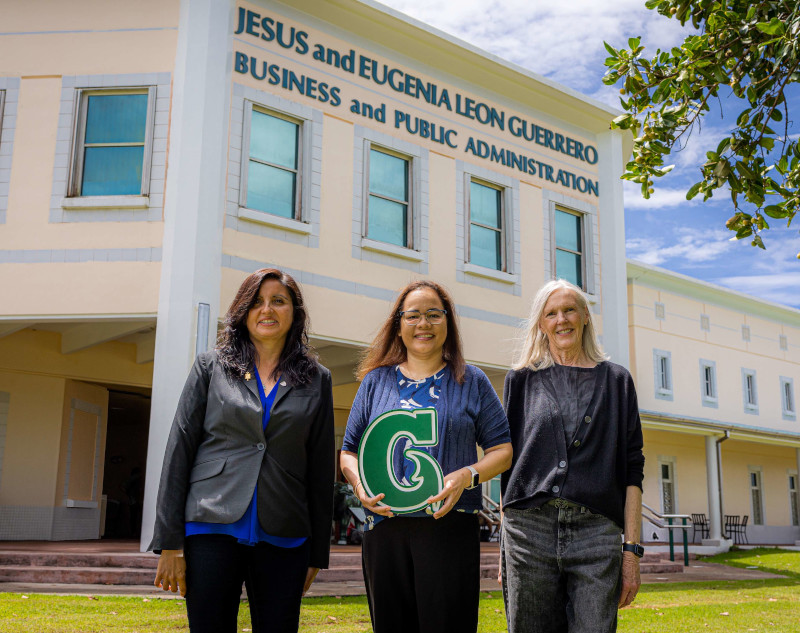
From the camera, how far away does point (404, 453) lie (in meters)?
3.25

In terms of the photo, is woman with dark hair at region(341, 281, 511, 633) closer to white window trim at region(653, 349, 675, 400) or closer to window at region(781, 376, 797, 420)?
white window trim at region(653, 349, 675, 400)

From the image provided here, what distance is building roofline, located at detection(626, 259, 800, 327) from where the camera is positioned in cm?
2333

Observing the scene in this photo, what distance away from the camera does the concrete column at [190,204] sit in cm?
1062

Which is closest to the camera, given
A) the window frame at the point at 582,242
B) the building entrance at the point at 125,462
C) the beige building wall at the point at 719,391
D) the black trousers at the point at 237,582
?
the black trousers at the point at 237,582

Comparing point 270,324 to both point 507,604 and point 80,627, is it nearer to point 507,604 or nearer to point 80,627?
point 507,604

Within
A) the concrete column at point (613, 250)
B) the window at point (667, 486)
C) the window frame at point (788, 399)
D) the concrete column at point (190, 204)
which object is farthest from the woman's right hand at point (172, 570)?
the window frame at point (788, 399)

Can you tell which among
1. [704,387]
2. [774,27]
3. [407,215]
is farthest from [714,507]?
[774,27]

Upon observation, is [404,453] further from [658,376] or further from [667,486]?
[667,486]

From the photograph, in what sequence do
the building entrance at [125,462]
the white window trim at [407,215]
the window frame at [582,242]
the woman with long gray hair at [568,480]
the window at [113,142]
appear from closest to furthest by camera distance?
the woman with long gray hair at [568,480]
the window at [113,142]
the white window trim at [407,215]
the window frame at [582,242]
the building entrance at [125,462]

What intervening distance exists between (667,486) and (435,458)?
22426mm

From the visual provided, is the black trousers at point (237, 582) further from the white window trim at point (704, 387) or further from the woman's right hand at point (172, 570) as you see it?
the white window trim at point (704, 387)

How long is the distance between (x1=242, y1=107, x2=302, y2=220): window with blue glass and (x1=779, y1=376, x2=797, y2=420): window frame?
2112 cm

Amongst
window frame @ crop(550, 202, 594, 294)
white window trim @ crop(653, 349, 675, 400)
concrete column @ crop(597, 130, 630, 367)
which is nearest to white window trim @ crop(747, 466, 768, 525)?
white window trim @ crop(653, 349, 675, 400)

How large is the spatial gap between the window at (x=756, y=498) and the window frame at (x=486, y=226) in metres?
16.7
